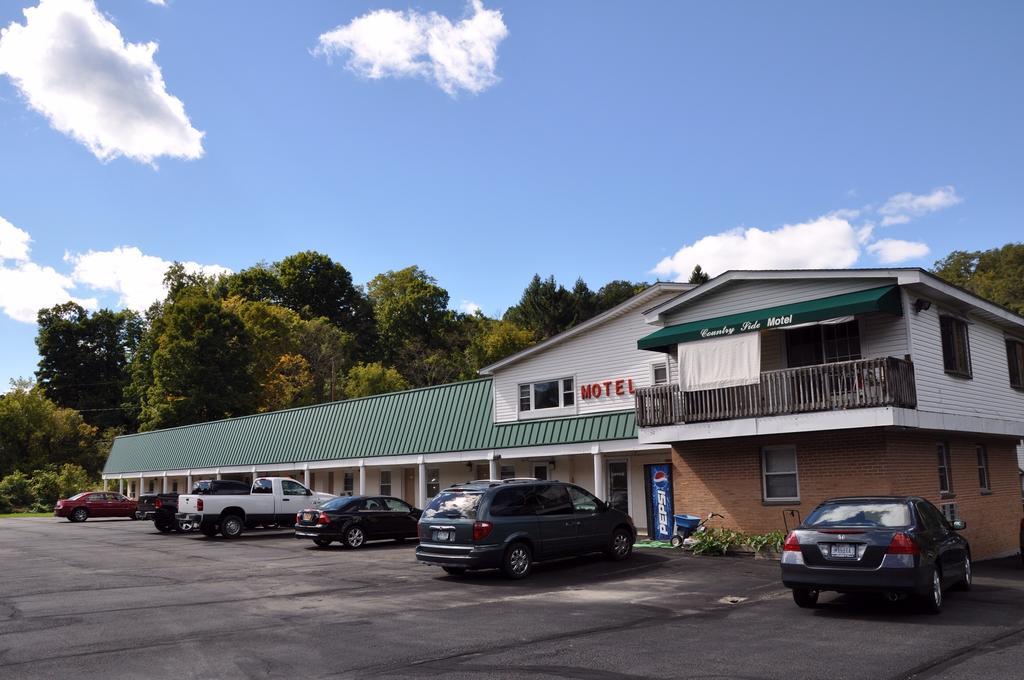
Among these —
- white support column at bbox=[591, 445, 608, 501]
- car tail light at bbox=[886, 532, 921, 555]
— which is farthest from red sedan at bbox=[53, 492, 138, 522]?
car tail light at bbox=[886, 532, 921, 555]

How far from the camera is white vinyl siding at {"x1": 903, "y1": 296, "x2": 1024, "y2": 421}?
58.0 feet

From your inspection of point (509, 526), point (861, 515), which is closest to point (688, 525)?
point (509, 526)

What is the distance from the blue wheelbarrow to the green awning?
4.19m

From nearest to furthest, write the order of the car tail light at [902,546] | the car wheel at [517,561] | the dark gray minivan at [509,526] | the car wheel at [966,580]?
the car tail light at [902,546], the car wheel at [966,580], the dark gray minivan at [509,526], the car wheel at [517,561]

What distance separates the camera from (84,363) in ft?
295

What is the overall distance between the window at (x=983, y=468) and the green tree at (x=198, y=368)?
171 feet

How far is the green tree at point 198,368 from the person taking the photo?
60125mm

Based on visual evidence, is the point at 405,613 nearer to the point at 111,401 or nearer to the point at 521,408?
the point at 521,408

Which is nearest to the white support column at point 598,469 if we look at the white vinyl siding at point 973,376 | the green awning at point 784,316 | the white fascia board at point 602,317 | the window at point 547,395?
the window at point 547,395

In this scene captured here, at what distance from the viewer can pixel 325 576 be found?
15719mm

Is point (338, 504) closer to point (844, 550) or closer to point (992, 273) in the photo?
point (844, 550)

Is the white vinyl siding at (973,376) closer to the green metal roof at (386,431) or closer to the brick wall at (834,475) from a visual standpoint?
the brick wall at (834,475)

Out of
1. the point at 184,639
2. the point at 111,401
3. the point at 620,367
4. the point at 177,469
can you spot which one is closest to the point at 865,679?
the point at 184,639

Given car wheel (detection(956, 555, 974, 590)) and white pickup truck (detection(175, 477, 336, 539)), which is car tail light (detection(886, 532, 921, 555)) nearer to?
car wheel (detection(956, 555, 974, 590))
